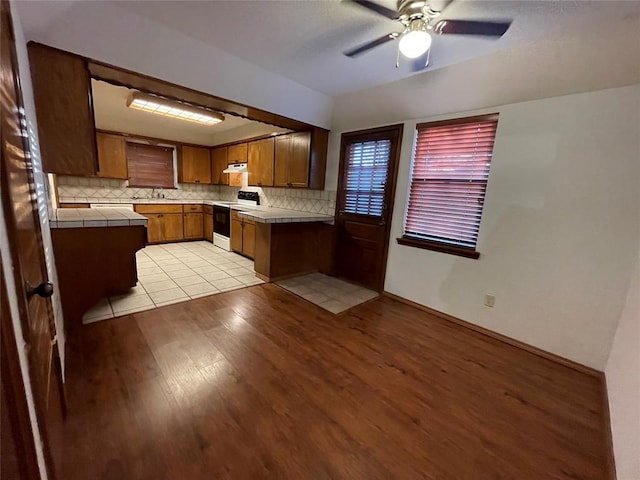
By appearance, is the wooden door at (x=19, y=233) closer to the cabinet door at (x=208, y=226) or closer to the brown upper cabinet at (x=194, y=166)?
the cabinet door at (x=208, y=226)

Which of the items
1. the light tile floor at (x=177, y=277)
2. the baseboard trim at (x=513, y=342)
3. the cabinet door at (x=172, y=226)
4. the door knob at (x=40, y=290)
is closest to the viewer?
the door knob at (x=40, y=290)

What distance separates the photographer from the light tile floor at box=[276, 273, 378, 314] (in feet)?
10.1

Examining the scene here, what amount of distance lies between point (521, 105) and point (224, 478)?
3.29m

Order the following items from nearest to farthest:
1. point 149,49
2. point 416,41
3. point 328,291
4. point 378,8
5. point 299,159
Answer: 1. point 378,8
2. point 416,41
3. point 149,49
4. point 328,291
5. point 299,159

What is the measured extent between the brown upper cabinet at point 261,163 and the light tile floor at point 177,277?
1395 mm

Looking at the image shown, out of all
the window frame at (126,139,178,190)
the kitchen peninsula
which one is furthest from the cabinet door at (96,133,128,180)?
the kitchen peninsula

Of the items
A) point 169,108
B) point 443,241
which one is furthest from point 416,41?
point 169,108

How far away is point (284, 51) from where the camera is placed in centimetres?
233

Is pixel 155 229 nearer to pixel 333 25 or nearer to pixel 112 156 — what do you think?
pixel 112 156

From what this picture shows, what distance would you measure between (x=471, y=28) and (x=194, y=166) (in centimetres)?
554

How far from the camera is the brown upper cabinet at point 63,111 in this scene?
1.88 metres

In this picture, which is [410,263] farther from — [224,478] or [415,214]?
[224,478]

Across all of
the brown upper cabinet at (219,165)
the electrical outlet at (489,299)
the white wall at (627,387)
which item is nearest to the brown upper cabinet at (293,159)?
the brown upper cabinet at (219,165)

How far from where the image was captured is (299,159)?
3906 millimetres
